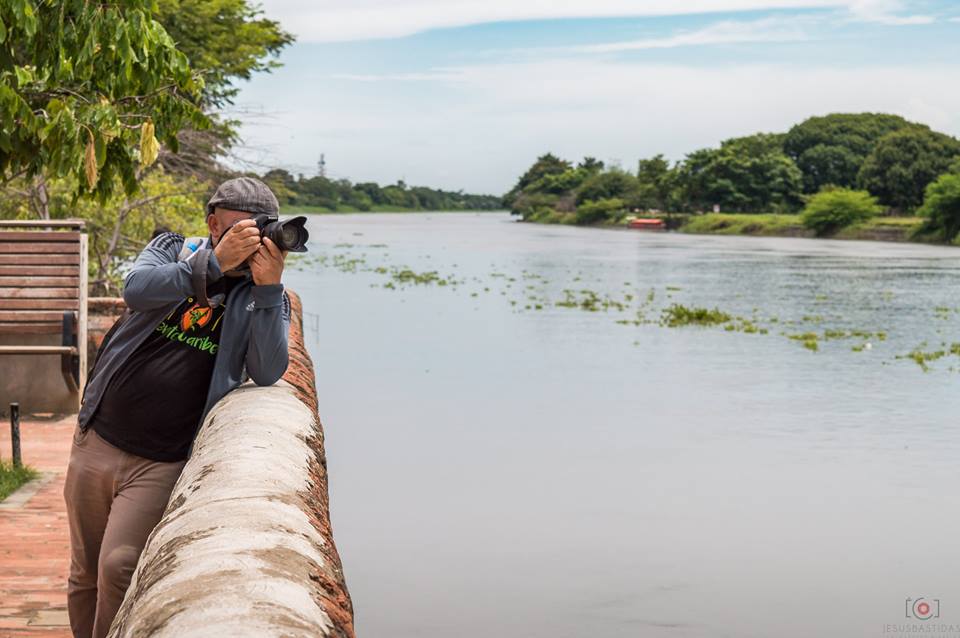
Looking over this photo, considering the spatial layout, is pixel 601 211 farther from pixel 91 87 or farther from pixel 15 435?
pixel 91 87

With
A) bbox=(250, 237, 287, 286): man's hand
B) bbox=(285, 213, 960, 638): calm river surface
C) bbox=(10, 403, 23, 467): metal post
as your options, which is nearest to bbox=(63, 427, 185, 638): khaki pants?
bbox=(250, 237, 287, 286): man's hand

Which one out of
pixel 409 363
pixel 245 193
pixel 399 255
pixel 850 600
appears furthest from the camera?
pixel 399 255

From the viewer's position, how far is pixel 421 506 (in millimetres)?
12102

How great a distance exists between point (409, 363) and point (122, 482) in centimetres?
1846

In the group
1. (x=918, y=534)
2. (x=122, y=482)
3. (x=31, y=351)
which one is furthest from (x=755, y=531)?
(x=122, y=482)

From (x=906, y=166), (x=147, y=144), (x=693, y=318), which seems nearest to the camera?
(x=147, y=144)

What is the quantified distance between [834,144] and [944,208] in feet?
180

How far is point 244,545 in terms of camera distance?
2824 millimetres

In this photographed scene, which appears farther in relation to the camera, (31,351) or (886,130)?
(886,130)

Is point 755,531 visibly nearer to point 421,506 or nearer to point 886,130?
point 421,506

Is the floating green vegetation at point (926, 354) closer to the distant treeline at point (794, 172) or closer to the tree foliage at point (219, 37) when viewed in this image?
the tree foliage at point (219, 37)

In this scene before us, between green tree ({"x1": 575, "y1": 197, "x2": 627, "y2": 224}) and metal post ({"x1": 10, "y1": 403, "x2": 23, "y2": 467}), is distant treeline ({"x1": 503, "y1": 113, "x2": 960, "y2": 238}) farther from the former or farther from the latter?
metal post ({"x1": 10, "y1": 403, "x2": 23, "y2": 467})

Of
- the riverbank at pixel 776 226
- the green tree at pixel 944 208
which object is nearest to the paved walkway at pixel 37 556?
the green tree at pixel 944 208

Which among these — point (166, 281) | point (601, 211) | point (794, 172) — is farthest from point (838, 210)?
point (166, 281)
